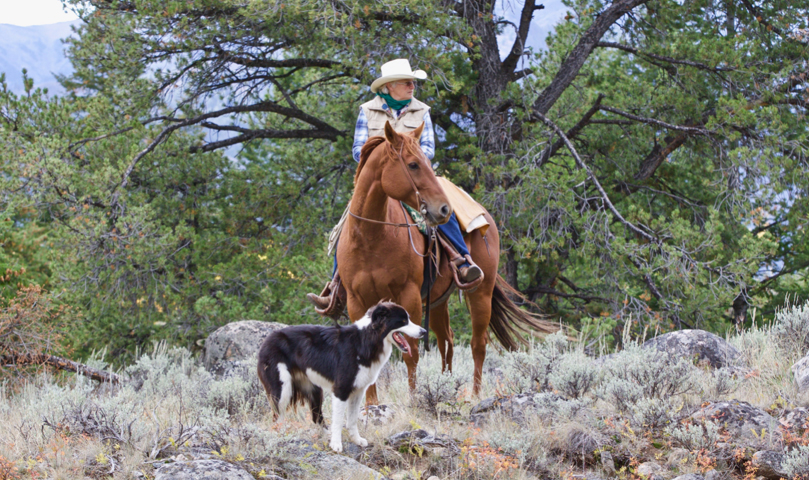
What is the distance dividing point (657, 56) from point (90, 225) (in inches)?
389

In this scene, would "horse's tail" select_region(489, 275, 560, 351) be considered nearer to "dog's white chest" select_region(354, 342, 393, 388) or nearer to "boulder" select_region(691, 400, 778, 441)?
"boulder" select_region(691, 400, 778, 441)

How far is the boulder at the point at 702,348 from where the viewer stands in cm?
723

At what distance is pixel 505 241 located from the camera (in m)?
12.0

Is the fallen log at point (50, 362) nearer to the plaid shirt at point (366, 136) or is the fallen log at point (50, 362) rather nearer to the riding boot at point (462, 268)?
the plaid shirt at point (366, 136)

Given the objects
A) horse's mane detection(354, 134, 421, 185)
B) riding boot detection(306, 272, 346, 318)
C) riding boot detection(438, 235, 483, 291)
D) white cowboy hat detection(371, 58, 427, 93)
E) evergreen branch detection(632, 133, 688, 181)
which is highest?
evergreen branch detection(632, 133, 688, 181)

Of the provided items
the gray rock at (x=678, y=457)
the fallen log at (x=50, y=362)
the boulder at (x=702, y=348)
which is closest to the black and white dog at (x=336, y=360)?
the gray rock at (x=678, y=457)

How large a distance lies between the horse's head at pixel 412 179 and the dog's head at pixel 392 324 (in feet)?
2.74

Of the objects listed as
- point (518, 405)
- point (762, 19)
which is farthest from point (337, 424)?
point (762, 19)

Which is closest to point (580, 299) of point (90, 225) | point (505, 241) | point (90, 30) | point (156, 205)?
point (505, 241)

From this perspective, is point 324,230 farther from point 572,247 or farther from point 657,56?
point 657,56

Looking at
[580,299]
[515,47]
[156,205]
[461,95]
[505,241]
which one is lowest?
[580,299]

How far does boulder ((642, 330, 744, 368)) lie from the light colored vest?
10.9ft

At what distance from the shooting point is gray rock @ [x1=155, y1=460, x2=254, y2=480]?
389 cm

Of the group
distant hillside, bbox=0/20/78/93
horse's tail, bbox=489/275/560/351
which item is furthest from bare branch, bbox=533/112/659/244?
distant hillside, bbox=0/20/78/93
